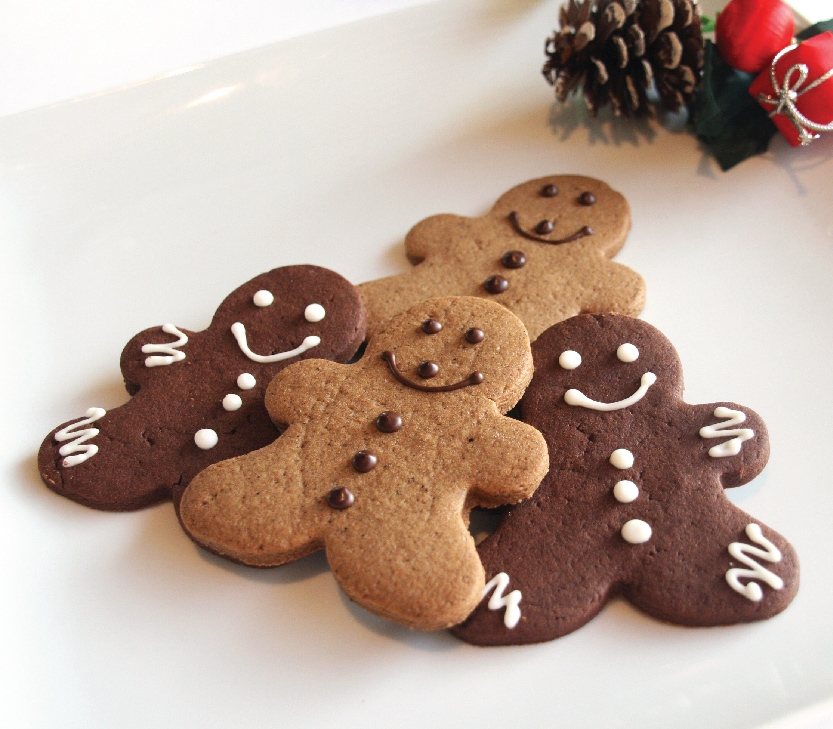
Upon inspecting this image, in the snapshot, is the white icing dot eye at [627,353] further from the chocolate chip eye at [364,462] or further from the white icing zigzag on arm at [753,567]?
the chocolate chip eye at [364,462]

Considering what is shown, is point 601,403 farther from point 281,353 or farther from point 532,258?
point 281,353

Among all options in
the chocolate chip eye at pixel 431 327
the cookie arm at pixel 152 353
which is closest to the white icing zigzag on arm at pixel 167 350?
the cookie arm at pixel 152 353

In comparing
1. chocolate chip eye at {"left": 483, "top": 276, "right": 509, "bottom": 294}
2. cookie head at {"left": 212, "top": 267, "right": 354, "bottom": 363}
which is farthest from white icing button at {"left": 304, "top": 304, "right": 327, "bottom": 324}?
chocolate chip eye at {"left": 483, "top": 276, "right": 509, "bottom": 294}

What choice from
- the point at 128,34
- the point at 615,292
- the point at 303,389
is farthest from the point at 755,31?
the point at 128,34

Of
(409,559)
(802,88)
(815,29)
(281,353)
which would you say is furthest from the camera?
(815,29)

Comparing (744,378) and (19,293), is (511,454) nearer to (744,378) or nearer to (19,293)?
(744,378)

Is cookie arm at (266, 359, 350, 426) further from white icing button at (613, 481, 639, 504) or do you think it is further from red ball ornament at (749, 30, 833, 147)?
red ball ornament at (749, 30, 833, 147)
